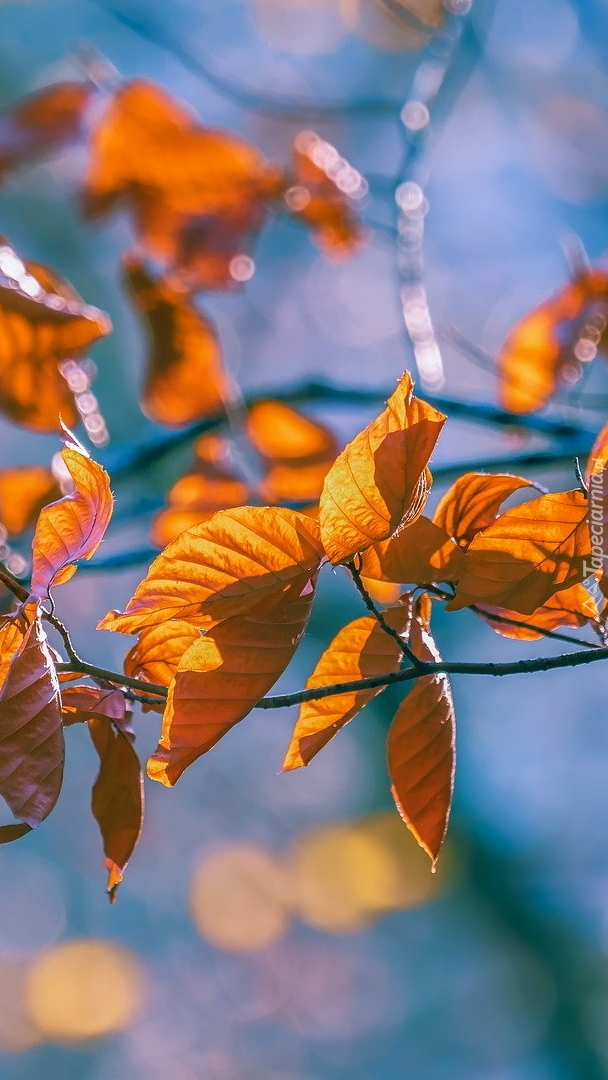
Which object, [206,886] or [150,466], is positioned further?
[206,886]

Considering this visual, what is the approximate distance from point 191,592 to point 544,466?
0.42 metres

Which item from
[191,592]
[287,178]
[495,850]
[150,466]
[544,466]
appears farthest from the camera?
[495,850]

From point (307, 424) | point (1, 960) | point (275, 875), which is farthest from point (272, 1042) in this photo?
point (307, 424)

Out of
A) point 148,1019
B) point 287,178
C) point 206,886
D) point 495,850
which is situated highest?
point 287,178

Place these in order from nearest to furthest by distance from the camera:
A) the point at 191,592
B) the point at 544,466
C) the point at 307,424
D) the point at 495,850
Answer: the point at 191,592, the point at 544,466, the point at 307,424, the point at 495,850

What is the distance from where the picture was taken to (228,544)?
32 centimetres

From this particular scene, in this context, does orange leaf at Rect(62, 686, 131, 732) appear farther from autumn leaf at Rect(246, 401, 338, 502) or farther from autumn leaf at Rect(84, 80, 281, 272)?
autumn leaf at Rect(84, 80, 281, 272)

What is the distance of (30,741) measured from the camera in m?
0.32

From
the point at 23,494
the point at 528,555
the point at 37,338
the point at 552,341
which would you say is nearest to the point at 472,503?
the point at 528,555

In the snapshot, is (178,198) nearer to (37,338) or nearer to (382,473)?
(37,338)

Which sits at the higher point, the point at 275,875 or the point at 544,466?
the point at 544,466

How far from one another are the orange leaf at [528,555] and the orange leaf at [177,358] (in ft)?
1.78

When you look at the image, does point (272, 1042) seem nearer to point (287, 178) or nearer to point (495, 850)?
point (495, 850)

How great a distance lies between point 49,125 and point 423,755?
3.20ft
